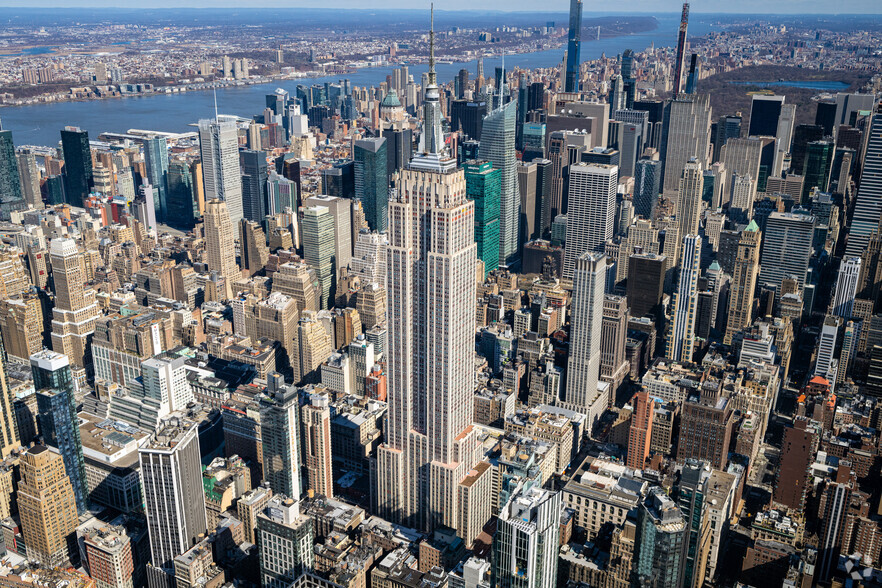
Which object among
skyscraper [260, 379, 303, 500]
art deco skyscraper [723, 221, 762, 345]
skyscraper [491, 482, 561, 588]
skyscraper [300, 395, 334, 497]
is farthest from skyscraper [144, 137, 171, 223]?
skyscraper [491, 482, 561, 588]

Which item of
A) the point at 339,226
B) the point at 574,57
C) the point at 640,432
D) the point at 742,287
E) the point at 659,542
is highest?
the point at 574,57

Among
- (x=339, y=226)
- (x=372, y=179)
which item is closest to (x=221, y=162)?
(x=372, y=179)

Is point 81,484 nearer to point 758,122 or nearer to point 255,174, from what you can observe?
point 255,174

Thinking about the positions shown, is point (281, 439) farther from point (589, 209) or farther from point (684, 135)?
point (684, 135)

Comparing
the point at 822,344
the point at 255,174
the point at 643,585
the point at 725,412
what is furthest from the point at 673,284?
the point at 255,174

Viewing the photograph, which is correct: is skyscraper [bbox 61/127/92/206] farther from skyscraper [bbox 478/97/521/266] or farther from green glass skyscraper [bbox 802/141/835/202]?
green glass skyscraper [bbox 802/141/835/202]

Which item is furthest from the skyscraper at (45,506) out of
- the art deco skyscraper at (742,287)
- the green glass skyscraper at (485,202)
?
the art deco skyscraper at (742,287)
